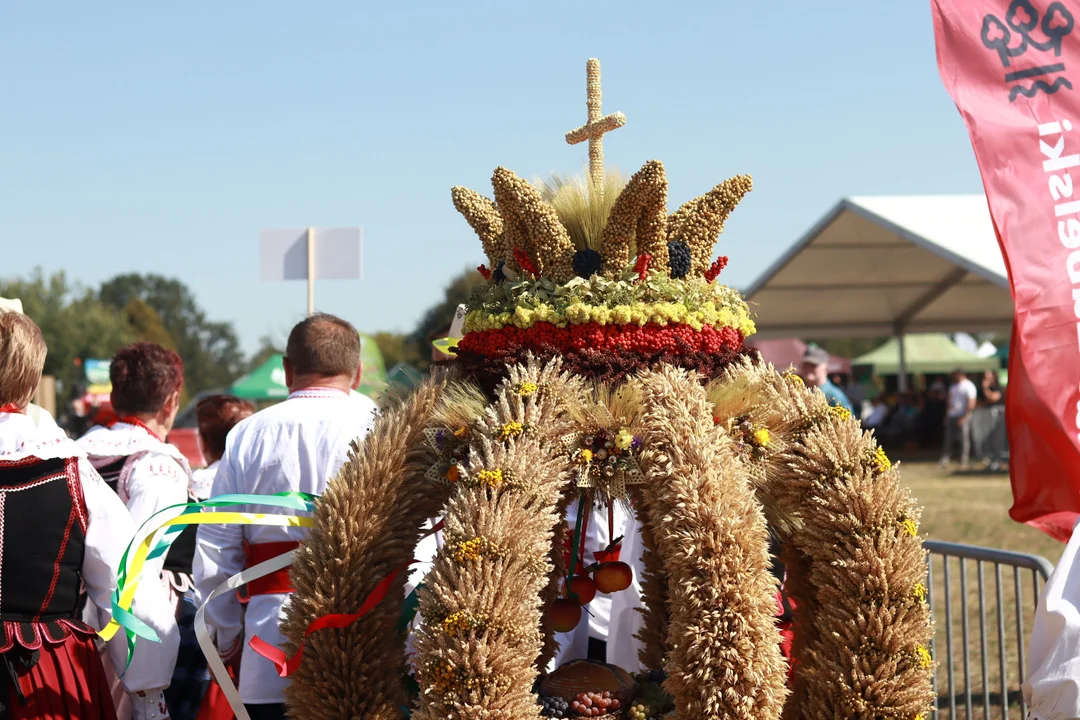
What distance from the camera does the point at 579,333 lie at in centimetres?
237

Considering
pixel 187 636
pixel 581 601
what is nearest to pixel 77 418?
pixel 187 636

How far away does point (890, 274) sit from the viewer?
1695 centimetres

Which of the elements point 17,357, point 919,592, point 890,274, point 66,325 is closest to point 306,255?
point 17,357

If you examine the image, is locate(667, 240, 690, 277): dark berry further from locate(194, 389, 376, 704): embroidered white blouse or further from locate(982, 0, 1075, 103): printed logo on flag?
locate(982, 0, 1075, 103): printed logo on flag

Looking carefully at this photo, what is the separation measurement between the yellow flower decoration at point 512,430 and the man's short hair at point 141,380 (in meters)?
2.36

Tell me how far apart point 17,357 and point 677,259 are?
6.03ft

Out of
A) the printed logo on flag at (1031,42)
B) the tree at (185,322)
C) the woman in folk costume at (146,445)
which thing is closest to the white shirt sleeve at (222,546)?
the woman in folk costume at (146,445)

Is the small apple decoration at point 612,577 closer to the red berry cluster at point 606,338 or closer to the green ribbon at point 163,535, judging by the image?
the red berry cluster at point 606,338

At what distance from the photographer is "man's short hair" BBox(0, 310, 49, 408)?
9.73 ft

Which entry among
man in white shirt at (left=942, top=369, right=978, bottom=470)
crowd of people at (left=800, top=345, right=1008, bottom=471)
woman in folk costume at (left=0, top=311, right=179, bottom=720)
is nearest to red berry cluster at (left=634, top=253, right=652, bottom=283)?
woman in folk costume at (left=0, top=311, right=179, bottom=720)

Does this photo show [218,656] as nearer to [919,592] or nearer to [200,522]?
[200,522]

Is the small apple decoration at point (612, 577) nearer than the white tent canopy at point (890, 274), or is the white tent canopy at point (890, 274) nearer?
the small apple decoration at point (612, 577)

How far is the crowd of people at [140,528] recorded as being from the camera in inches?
113

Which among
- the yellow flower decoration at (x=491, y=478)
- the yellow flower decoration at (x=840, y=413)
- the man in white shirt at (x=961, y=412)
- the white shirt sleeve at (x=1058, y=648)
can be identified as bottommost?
the man in white shirt at (x=961, y=412)
